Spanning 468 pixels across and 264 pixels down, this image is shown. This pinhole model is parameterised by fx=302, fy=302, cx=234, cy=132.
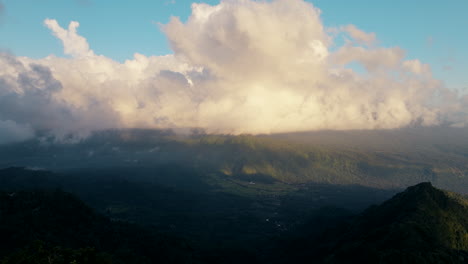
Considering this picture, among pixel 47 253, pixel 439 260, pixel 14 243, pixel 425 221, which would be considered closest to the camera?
pixel 47 253

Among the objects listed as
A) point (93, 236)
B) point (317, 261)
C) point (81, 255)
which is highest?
point (81, 255)

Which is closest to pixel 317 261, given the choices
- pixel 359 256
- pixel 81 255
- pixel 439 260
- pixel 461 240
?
pixel 359 256

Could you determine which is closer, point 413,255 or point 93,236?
point 413,255

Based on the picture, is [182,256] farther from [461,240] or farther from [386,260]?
[461,240]

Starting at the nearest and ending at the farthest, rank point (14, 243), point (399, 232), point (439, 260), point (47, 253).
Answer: point (47, 253), point (439, 260), point (14, 243), point (399, 232)

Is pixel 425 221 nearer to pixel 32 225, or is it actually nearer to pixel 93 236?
pixel 93 236

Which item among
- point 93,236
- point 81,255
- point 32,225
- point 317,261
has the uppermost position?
point 81,255

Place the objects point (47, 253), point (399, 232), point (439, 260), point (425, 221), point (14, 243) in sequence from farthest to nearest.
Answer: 1. point (425, 221)
2. point (399, 232)
3. point (14, 243)
4. point (439, 260)
5. point (47, 253)

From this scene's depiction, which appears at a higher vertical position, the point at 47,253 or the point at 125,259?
the point at 47,253

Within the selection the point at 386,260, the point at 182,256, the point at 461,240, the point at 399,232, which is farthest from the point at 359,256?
the point at 182,256
